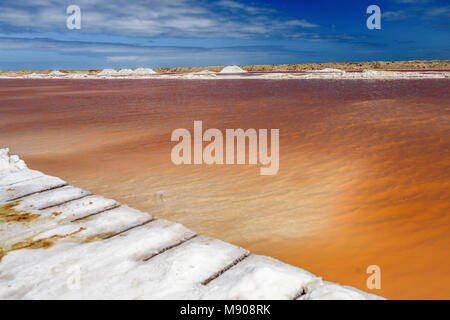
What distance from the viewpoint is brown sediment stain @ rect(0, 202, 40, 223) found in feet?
7.94

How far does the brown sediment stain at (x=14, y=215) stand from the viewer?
95.3 inches

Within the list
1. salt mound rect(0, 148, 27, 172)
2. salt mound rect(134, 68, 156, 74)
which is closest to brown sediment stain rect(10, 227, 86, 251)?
salt mound rect(0, 148, 27, 172)

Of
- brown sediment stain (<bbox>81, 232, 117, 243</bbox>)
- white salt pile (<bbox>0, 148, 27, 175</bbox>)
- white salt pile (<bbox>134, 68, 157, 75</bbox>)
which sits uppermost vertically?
white salt pile (<bbox>134, 68, 157, 75</bbox>)

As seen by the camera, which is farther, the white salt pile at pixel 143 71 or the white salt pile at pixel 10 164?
the white salt pile at pixel 143 71

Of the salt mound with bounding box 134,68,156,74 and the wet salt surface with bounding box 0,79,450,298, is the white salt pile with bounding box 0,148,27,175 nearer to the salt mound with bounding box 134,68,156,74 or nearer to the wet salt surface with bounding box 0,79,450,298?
the wet salt surface with bounding box 0,79,450,298

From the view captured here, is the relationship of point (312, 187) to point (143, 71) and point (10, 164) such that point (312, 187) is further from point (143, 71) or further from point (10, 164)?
point (143, 71)

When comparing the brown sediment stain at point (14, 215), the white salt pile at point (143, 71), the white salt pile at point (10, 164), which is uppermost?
the white salt pile at point (143, 71)

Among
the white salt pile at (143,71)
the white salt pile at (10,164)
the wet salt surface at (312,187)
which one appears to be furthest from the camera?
the white salt pile at (143,71)

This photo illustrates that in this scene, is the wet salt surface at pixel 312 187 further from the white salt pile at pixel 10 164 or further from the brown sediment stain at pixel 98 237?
the brown sediment stain at pixel 98 237

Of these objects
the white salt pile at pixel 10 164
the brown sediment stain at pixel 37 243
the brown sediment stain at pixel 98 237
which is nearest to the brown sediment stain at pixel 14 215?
the brown sediment stain at pixel 37 243

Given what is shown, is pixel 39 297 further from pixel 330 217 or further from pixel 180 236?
pixel 330 217

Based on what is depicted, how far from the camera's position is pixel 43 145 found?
5883mm

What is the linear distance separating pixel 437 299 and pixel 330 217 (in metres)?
1.16
